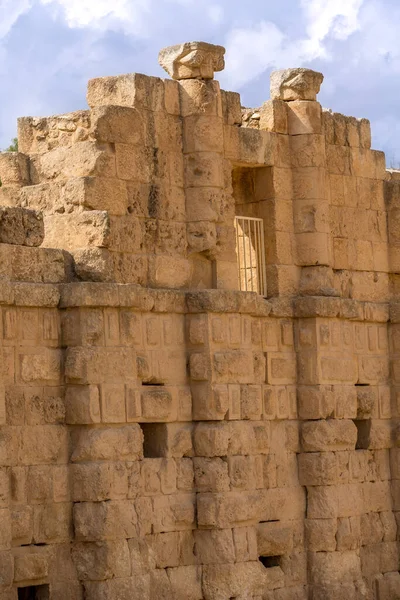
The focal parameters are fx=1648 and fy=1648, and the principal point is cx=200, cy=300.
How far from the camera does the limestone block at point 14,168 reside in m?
→ 16.4

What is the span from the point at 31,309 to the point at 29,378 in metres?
0.63

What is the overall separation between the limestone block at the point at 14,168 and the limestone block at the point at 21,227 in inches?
48.5

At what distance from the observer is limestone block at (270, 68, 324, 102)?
59.6ft

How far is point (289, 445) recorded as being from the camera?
17531 mm

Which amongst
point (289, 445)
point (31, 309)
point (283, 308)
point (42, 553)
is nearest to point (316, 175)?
point (283, 308)

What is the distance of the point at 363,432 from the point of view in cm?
1866

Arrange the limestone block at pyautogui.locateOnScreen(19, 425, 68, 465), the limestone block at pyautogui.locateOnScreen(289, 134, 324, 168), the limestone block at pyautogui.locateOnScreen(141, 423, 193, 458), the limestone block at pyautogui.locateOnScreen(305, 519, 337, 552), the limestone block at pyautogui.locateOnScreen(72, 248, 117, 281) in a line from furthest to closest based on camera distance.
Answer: the limestone block at pyautogui.locateOnScreen(289, 134, 324, 168) → the limestone block at pyautogui.locateOnScreen(305, 519, 337, 552) → the limestone block at pyautogui.locateOnScreen(141, 423, 193, 458) → the limestone block at pyautogui.locateOnScreen(72, 248, 117, 281) → the limestone block at pyautogui.locateOnScreen(19, 425, 68, 465)

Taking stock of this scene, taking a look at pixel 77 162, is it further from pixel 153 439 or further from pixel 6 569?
pixel 6 569

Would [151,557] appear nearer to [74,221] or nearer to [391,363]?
[74,221]

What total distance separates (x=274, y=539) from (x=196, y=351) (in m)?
2.20

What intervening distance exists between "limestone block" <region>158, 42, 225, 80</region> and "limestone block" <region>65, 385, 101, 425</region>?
143 inches

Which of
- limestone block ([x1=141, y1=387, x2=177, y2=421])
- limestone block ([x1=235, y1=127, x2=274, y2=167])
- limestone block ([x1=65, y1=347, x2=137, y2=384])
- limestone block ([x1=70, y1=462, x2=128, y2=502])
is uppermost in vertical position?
limestone block ([x1=235, y1=127, x2=274, y2=167])

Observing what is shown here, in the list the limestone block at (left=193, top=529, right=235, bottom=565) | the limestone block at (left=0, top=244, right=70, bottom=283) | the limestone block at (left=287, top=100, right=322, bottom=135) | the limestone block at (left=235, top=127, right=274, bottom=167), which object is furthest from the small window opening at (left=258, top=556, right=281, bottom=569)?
the limestone block at (left=287, top=100, right=322, bottom=135)

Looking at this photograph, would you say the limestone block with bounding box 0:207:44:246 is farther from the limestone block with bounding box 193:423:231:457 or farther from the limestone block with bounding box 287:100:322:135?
the limestone block with bounding box 287:100:322:135
